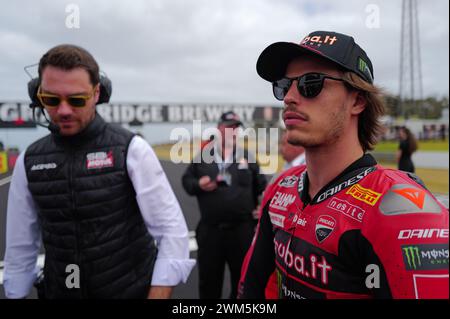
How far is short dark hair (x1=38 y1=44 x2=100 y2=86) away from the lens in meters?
1.34

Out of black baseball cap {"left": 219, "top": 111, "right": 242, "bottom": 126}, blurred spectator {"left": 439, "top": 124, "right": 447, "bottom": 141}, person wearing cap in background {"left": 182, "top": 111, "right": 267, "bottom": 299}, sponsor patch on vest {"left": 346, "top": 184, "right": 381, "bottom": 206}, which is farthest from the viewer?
blurred spectator {"left": 439, "top": 124, "right": 447, "bottom": 141}

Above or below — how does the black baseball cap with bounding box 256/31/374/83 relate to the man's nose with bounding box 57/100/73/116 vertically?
above

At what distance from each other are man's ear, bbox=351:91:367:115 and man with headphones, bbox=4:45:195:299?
0.99m

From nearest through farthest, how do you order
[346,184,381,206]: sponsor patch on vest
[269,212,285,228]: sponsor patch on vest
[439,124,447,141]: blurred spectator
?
[346,184,381,206]: sponsor patch on vest → [269,212,285,228]: sponsor patch on vest → [439,124,447,141]: blurred spectator

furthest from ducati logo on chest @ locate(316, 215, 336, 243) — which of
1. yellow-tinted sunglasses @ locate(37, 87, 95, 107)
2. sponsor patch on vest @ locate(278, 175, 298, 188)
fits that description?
yellow-tinted sunglasses @ locate(37, 87, 95, 107)

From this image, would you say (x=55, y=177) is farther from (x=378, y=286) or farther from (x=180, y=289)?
(x=180, y=289)

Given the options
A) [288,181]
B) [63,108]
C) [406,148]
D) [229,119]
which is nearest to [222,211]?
[229,119]

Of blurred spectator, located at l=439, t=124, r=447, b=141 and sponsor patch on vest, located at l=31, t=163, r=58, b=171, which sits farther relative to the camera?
blurred spectator, located at l=439, t=124, r=447, b=141

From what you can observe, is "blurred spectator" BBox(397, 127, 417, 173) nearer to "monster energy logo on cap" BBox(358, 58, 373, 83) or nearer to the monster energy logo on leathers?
"monster energy logo on cap" BBox(358, 58, 373, 83)

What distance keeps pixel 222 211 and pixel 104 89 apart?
5.20ft

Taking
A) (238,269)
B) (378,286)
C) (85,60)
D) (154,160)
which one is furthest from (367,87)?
(238,269)

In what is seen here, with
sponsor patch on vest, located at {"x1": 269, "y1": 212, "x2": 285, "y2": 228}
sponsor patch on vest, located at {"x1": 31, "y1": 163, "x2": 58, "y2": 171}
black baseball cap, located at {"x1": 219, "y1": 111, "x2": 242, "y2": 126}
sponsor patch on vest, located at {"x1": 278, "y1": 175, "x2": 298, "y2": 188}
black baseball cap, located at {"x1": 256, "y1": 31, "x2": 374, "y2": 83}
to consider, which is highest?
black baseball cap, located at {"x1": 256, "y1": 31, "x2": 374, "y2": 83}

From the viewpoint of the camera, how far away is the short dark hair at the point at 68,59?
1.34 metres

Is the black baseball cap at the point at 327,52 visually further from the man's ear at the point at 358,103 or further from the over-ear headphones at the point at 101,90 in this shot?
the over-ear headphones at the point at 101,90
